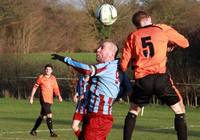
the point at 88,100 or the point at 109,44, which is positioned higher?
the point at 109,44

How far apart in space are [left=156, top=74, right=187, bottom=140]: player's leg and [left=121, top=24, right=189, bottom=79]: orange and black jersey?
0.59ft

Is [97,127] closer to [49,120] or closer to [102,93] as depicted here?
[102,93]

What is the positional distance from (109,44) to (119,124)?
1302 centimetres

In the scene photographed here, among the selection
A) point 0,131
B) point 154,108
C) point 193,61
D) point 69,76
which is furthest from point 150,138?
point 69,76

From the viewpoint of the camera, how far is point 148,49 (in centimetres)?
1076

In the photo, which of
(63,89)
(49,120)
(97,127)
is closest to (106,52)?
(97,127)

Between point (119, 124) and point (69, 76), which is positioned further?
point (69, 76)

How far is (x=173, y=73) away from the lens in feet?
111

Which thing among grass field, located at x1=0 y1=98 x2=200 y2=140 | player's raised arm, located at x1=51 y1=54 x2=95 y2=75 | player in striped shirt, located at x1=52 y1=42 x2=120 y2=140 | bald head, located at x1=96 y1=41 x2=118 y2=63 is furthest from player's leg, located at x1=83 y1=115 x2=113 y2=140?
grass field, located at x1=0 y1=98 x2=200 y2=140

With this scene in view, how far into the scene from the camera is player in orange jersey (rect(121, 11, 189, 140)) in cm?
1076

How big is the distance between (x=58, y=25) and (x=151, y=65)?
4945cm

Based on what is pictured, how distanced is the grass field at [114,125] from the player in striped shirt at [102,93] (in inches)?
282

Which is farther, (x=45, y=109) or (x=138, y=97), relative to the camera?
(x=45, y=109)

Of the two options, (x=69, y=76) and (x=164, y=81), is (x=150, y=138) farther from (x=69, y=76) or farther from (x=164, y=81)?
(x=69, y=76)
